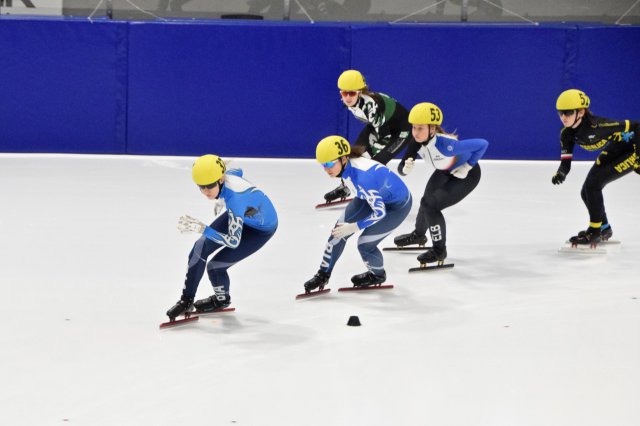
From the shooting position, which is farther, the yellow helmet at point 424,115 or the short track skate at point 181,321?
the yellow helmet at point 424,115

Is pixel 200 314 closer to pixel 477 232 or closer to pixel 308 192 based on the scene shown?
pixel 477 232

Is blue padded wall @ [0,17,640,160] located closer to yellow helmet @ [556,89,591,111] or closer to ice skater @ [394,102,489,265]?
yellow helmet @ [556,89,591,111]

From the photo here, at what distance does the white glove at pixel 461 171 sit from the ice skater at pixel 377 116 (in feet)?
6.31

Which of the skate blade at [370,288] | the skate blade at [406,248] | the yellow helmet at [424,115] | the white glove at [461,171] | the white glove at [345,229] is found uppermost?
the yellow helmet at [424,115]

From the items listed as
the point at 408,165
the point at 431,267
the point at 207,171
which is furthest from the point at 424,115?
the point at 207,171

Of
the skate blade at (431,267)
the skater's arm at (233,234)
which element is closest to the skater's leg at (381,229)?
the skate blade at (431,267)

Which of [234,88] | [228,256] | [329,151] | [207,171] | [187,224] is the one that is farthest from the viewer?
[234,88]

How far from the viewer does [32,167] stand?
13.3 m

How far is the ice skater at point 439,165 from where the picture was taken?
8570 mm

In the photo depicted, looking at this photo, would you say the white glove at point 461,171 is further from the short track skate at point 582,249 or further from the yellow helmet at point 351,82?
the yellow helmet at point 351,82

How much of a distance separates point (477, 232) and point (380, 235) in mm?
2647

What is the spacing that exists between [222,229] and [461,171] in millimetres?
2609

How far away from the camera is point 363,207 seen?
7.94m

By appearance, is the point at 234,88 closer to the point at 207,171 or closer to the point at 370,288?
the point at 370,288
